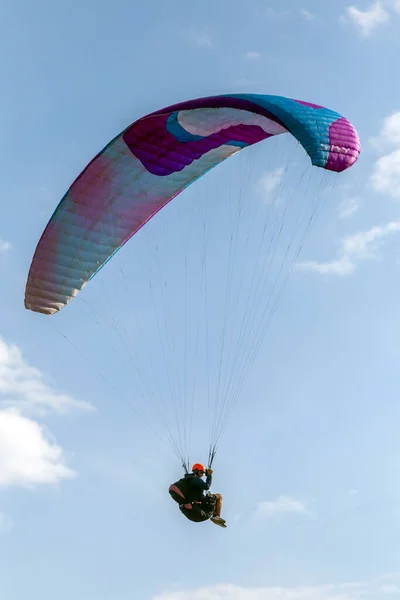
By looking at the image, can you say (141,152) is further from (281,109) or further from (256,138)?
(281,109)

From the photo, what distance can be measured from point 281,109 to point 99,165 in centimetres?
397

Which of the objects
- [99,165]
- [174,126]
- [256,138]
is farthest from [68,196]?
[256,138]

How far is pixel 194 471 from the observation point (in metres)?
16.6

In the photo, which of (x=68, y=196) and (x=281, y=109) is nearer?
(x=281, y=109)

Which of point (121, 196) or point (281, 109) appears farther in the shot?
point (121, 196)

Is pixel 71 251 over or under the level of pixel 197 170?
under

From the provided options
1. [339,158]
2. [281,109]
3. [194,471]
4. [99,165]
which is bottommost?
[194,471]

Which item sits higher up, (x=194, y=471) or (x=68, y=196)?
(x=68, y=196)

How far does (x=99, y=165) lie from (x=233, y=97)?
9.87ft

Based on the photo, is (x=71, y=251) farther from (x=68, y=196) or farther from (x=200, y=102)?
(x=200, y=102)

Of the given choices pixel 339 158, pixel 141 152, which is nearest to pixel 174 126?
pixel 141 152

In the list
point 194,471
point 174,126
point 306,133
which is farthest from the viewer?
point 174,126

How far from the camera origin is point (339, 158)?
1559 centimetres

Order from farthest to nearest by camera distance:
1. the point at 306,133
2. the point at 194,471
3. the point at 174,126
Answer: the point at 174,126 < the point at 194,471 < the point at 306,133
